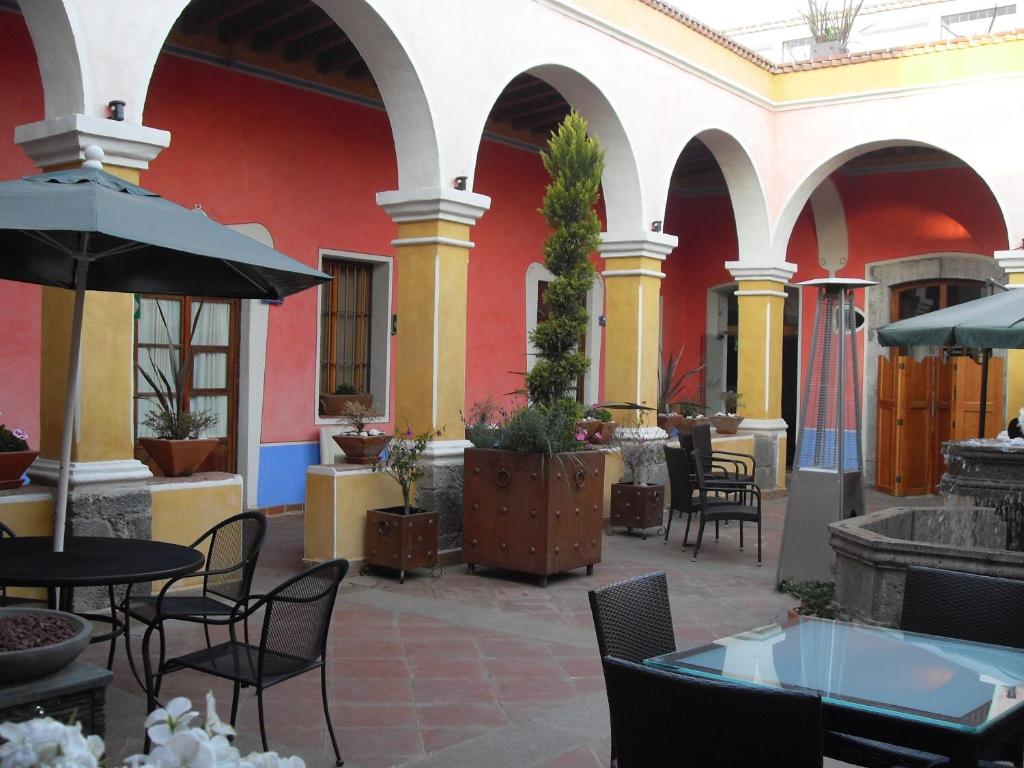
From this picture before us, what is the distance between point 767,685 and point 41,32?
4621 mm

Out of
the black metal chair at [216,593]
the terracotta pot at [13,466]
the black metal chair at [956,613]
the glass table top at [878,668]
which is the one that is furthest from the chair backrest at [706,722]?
the terracotta pot at [13,466]

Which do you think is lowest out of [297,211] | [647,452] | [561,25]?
[647,452]

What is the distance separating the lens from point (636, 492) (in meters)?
8.60

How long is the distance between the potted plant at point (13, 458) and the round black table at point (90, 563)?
1.24m

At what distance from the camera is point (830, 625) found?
3.05 metres

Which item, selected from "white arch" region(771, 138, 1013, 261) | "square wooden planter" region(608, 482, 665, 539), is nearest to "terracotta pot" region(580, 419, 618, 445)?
"square wooden planter" region(608, 482, 665, 539)

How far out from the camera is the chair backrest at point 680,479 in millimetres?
7742

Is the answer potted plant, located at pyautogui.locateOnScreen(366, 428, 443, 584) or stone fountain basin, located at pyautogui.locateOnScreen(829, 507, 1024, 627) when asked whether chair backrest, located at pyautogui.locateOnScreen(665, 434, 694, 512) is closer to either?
potted plant, located at pyautogui.locateOnScreen(366, 428, 443, 584)

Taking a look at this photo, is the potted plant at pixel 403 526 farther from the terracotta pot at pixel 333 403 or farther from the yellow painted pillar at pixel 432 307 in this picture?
the terracotta pot at pixel 333 403

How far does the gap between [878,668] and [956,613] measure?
61cm

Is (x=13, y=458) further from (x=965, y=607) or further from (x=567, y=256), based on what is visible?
(x=965, y=607)

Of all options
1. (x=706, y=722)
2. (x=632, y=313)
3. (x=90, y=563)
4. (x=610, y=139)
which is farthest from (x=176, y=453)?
(x=610, y=139)

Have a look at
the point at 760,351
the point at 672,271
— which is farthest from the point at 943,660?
the point at 672,271

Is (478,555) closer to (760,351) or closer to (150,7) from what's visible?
(150,7)
